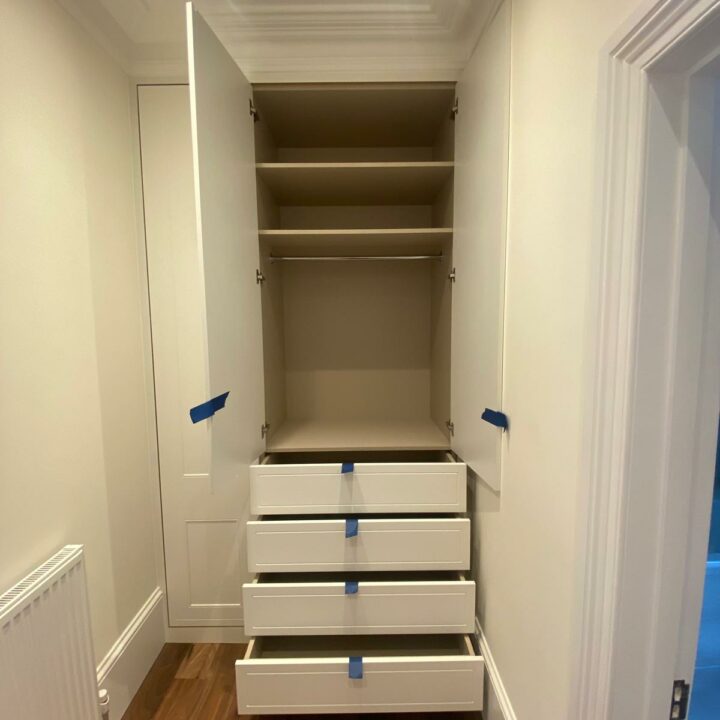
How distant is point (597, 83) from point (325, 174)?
1.04 metres

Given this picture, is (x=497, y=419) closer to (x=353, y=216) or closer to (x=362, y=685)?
(x=362, y=685)

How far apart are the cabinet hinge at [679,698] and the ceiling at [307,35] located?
72.4 inches

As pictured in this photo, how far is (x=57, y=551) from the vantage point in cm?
120

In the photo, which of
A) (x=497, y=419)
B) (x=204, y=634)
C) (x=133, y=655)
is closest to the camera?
(x=497, y=419)

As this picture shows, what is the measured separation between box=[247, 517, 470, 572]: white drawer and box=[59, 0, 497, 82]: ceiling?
163cm

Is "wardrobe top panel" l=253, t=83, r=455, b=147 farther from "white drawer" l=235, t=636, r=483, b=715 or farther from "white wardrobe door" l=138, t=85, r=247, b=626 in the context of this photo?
"white drawer" l=235, t=636, r=483, b=715

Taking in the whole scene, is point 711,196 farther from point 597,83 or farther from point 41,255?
point 41,255

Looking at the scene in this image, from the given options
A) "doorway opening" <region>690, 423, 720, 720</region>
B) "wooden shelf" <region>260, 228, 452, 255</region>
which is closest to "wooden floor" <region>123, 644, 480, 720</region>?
"doorway opening" <region>690, 423, 720, 720</region>

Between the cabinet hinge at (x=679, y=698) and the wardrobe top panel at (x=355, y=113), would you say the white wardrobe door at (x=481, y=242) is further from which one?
the cabinet hinge at (x=679, y=698)

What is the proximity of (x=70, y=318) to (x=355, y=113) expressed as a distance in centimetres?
130

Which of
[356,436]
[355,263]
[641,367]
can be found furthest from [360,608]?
[355,263]

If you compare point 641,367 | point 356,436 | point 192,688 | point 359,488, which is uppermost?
point 641,367

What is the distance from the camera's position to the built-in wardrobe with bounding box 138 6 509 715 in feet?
4.09

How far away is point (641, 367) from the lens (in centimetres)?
69
